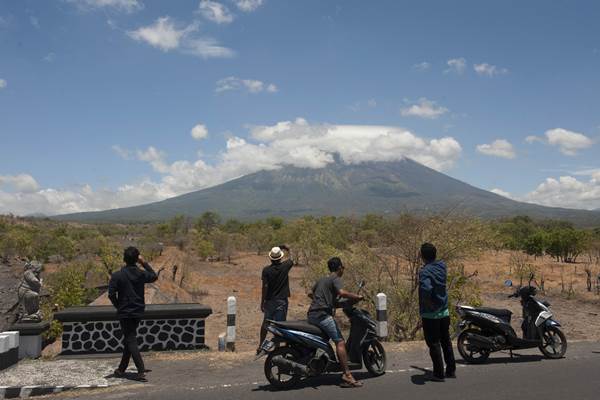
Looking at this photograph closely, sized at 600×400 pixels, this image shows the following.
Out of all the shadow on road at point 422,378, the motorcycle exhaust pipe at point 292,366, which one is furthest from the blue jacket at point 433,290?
the motorcycle exhaust pipe at point 292,366

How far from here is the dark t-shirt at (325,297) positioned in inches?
245

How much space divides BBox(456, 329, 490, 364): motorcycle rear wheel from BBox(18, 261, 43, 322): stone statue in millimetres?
6547

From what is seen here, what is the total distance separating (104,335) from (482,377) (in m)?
5.84

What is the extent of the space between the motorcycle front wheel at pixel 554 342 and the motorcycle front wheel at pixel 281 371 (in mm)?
3921

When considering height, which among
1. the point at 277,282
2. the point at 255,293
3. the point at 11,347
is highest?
the point at 277,282

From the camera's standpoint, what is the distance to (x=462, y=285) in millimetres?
13859

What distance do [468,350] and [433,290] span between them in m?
1.79

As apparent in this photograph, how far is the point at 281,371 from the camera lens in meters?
6.17

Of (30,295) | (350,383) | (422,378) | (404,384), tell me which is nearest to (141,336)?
(30,295)

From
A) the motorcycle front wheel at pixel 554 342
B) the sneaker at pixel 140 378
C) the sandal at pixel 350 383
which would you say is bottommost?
the sneaker at pixel 140 378

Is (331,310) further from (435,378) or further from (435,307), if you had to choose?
(435,378)

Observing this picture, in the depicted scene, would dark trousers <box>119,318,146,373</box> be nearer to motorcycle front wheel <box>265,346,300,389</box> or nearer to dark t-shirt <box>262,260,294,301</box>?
motorcycle front wheel <box>265,346,300,389</box>

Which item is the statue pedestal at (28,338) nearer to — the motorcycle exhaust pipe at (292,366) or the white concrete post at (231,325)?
the white concrete post at (231,325)

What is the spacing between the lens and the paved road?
19.2ft
